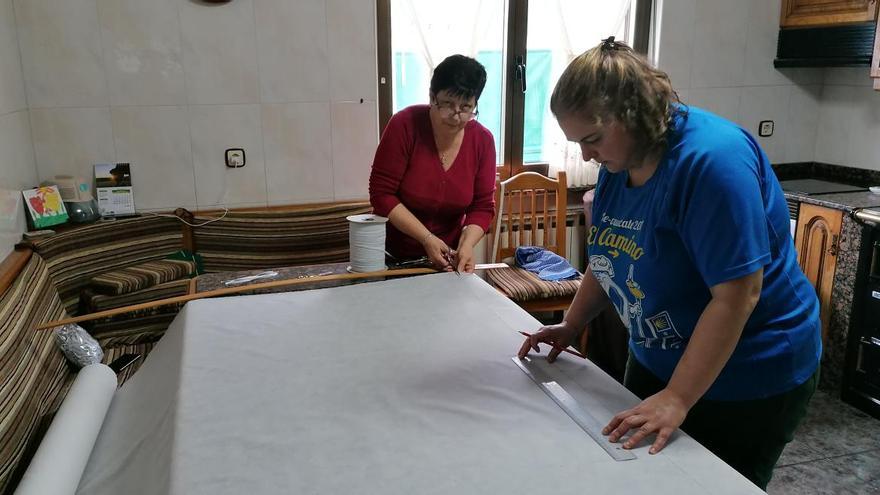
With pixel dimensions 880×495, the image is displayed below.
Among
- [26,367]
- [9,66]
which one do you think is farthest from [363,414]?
[9,66]

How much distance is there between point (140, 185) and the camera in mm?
2910

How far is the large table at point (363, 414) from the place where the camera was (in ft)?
3.43

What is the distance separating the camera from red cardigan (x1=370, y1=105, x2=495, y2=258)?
231 cm

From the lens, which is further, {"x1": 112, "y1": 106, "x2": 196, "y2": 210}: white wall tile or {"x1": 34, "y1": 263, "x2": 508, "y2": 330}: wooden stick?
{"x1": 112, "y1": 106, "x2": 196, "y2": 210}: white wall tile

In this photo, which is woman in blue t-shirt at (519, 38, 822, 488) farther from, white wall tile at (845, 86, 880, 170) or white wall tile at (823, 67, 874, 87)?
white wall tile at (823, 67, 874, 87)

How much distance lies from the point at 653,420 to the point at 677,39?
294 cm

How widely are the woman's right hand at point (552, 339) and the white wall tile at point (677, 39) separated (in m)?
2.50

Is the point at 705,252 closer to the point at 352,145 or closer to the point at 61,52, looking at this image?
the point at 352,145

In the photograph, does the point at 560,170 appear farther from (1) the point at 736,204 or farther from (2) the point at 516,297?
(1) the point at 736,204

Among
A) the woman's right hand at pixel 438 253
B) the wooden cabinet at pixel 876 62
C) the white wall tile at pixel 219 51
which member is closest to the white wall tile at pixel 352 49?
the white wall tile at pixel 219 51

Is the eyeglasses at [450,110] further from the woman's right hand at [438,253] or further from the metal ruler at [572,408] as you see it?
the metal ruler at [572,408]

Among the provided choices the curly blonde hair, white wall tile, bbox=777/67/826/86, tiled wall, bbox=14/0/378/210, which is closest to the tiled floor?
the curly blonde hair

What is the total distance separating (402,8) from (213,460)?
98.3 inches

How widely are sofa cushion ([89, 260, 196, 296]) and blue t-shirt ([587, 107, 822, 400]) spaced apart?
1868mm
